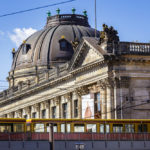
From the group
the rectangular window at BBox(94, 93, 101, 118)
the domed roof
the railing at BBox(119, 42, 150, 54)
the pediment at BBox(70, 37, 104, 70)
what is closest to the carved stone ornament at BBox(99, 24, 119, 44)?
the railing at BBox(119, 42, 150, 54)

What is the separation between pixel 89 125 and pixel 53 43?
4891cm

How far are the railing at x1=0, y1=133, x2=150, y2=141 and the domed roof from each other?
48115mm

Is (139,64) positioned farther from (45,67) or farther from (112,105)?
(45,67)

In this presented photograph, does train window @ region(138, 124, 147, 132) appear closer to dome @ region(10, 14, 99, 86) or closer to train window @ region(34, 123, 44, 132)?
train window @ region(34, 123, 44, 132)

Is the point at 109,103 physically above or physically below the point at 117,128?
above

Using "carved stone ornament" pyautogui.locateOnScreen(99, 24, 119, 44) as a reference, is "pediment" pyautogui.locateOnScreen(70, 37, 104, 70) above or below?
below

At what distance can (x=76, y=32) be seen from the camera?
3939 inches

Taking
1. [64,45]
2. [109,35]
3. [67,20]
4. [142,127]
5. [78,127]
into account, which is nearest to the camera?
[78,127]

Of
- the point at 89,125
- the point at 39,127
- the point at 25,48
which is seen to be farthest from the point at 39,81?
the point at 39,127

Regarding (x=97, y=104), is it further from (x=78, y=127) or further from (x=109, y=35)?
(x=78, y=127)

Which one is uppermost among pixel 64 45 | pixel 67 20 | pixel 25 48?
pixel 67 20

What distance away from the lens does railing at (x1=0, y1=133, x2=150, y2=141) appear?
45.8 meters

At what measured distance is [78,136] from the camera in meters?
48.2

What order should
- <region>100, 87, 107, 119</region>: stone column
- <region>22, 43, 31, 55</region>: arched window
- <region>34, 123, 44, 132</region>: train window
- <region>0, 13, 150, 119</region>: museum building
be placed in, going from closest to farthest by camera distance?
<region>34, 123, 44, 132</region>: train window, <region>0, 13, 150, 119</region>: museum building, <region>100, 87, 107, 119</region>: stone column, <region>22, 43, 31, 55</region>: arched window
